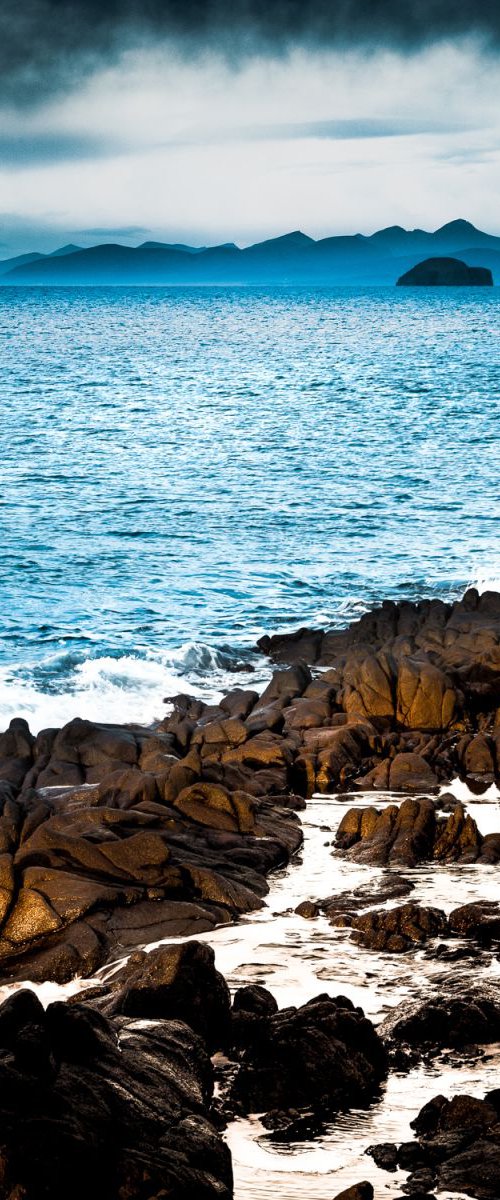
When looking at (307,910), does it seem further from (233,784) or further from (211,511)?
(211,511)

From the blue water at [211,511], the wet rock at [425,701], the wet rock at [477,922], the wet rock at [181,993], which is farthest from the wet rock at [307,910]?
the blue water at [211,511]

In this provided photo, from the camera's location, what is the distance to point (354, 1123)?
10570 mm

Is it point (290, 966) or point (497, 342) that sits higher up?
point (497, 342)

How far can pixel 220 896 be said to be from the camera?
50.1 feet

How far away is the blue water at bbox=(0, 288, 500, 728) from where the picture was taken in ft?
91.9

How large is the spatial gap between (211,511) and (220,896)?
28588mm

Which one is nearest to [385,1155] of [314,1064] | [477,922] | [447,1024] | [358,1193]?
[358,1193]

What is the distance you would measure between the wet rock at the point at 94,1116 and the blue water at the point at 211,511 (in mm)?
13743

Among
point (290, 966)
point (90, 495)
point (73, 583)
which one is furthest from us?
point (90, 495)

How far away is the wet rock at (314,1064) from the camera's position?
10828mm

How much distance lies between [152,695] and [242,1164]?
49.5ft

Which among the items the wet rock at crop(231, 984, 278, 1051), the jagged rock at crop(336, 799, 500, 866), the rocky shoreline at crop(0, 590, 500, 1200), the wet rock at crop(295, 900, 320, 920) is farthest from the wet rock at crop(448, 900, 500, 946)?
the wet rock at crop(231, 984, 278, 1051)

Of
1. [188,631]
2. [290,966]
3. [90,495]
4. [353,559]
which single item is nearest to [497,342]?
[90,495]

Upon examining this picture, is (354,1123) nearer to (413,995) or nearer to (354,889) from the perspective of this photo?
(413,995)
